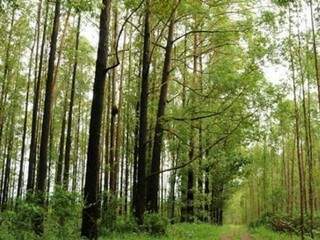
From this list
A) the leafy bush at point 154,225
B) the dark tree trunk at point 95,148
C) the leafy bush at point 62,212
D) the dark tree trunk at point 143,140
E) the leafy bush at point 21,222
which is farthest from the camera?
the dark tree trunk at point 143,140

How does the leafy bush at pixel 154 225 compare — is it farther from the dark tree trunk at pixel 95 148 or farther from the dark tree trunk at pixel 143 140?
the dark tree trunk at pixel 95 148

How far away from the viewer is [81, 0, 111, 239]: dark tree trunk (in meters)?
10.1

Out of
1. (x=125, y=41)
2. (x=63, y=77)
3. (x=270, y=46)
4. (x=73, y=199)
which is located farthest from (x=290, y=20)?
(x=63, y=77)

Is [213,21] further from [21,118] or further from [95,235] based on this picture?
[21,118]

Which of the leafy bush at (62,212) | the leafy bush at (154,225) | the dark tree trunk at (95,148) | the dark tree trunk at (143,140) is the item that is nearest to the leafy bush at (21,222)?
the leafy bush at (62,212)

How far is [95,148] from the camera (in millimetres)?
10367

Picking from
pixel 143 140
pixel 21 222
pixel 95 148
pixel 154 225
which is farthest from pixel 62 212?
pixel 143 140

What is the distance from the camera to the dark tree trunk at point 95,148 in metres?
10.1

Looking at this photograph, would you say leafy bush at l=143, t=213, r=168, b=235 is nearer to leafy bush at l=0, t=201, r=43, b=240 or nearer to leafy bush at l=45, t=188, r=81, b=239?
leafy bush at l=45, t=188, r=81, b=239

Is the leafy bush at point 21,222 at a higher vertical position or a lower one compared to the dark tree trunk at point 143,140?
lower

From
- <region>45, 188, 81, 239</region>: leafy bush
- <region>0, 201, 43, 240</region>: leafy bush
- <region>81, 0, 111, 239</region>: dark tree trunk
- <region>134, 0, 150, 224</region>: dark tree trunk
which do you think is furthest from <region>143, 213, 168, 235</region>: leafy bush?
<region>0, 201, 43, 240</region>: leafy bush

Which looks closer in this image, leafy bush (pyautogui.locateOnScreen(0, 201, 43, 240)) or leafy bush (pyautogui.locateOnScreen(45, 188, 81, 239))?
leafy bush (pyautogui.locateOnScreen(0, 201, 43, 240))

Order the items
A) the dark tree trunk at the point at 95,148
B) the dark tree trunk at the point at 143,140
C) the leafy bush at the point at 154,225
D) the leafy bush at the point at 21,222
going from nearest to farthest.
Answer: the leafy bush at the point at 21,222 < the dark tree trunk at the point at 95,148 < the leafy bush at the point at 154,225 < the dark tree trunk at the point at 143,140

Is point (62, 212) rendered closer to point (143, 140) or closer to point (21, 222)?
point (21, 222)
